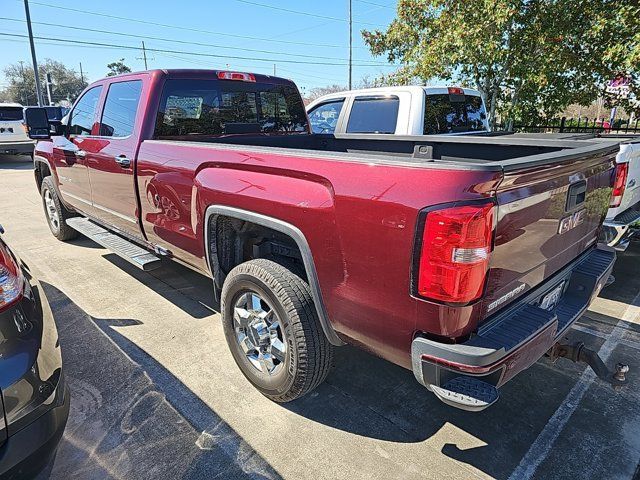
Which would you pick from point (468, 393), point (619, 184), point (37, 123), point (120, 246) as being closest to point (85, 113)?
point (37, 123)

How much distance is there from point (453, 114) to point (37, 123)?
506 centimetres

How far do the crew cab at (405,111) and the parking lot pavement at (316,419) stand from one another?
3066 mm

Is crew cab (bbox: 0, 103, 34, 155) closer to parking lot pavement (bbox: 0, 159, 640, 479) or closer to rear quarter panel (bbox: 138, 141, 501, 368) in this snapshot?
parking lot pavement (bbox: 0, 159, 640, 479)

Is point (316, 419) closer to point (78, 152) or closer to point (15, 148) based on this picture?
point (78, 152)

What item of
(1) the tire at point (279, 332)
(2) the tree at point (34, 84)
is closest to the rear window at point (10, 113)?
(1) the tire at point (279, 332)

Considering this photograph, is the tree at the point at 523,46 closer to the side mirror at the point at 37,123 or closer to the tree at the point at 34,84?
the side mirror at the point at 37,123

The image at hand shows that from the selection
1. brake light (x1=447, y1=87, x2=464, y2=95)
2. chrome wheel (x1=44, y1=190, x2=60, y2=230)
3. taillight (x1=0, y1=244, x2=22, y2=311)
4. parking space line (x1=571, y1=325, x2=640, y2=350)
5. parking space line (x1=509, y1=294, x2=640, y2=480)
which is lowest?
parking space line (x1=509, y1=294, x2=640, y2=480)

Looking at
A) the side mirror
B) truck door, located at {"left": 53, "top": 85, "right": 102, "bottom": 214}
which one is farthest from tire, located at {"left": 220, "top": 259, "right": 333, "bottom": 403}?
the side mirror

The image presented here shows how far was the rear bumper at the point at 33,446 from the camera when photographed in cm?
170

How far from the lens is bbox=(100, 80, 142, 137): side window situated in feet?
12.8

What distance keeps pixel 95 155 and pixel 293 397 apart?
3.18 metres

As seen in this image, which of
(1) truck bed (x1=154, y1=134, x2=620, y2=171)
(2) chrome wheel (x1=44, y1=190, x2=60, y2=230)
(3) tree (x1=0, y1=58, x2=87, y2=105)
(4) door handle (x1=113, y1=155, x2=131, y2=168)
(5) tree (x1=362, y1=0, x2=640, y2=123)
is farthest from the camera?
(3) tree (x1=0, y1=58, x2=87, y2=105)

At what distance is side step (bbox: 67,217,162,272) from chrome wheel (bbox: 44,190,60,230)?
1025 millimetres

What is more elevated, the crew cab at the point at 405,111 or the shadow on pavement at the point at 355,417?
the crew cab at the point at 405,111
